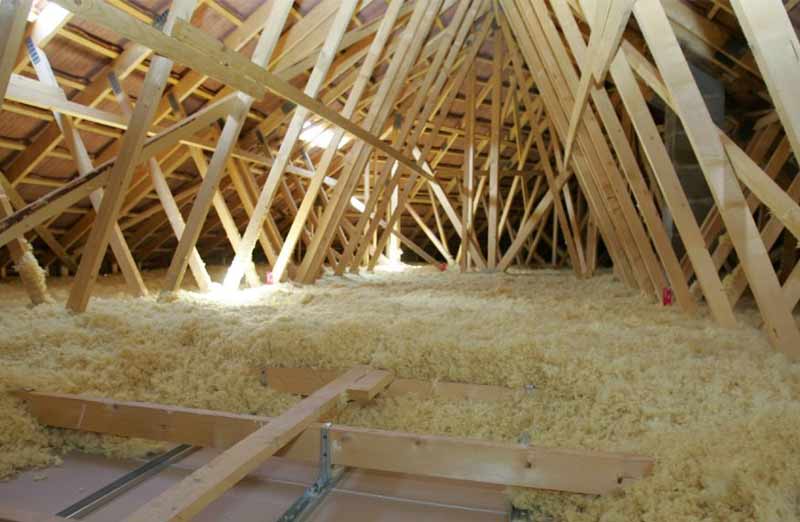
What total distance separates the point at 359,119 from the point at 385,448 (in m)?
6.51

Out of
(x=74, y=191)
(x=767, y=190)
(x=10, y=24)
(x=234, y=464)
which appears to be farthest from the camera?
(x=74, y=191)

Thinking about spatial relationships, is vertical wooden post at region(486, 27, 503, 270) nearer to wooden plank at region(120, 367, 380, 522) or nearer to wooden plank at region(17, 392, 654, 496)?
wooden plank at region(120, 367, 380, 522)

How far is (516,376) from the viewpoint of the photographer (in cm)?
246

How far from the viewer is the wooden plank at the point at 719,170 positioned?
254 cm

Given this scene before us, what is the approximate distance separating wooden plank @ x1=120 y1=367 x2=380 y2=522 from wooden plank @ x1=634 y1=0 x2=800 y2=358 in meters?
1.90

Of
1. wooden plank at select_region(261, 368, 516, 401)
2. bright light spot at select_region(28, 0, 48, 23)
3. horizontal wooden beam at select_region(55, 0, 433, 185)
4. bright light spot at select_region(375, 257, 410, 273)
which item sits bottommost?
bright light spot at select_region(375, 257, 410, 273)

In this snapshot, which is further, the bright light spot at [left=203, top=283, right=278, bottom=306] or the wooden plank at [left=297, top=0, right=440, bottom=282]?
the wooden plank at [left=297, top=0, right=440, bottom=282]

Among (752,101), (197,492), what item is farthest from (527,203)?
(197,492)

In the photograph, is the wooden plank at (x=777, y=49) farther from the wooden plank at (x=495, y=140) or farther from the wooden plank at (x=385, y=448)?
the wooden plank at (x=495, y=140)

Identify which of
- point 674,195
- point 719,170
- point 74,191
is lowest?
point 74,191

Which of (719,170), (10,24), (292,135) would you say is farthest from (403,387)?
(292,135)

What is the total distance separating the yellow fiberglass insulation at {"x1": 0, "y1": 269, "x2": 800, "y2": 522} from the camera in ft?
5.42

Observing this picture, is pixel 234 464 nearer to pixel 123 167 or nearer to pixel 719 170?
pixel 123 167

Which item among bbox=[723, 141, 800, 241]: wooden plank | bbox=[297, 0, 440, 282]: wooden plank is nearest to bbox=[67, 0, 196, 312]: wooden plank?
bbox=[297, 0, 440, 282]: wooden plank
